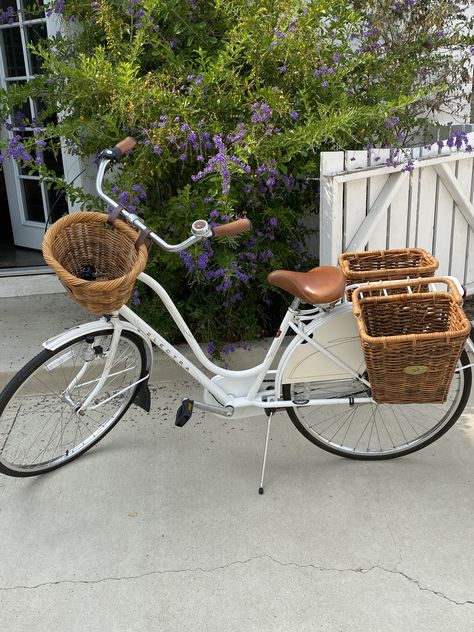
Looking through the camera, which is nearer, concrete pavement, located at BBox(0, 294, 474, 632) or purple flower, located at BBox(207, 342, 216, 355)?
concrete pavement, located at BBox(0, 294, 474, 632)

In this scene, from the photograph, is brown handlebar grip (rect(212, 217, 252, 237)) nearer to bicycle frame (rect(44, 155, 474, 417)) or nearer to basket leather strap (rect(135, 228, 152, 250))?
basket leather strap (rect(135, 228, 152, 250))

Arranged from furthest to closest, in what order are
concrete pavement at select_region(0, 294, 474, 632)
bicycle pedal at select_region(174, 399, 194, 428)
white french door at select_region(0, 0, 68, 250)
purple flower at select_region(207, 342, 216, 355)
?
white french door at select_region(0, 0, 68, 250) → purple flower at select_region(207, 342, 216, 355) → bicycle pedal at select_region(174, 399, 194, 428) → concrete pavement at select_region(0, 294, 474, 632)

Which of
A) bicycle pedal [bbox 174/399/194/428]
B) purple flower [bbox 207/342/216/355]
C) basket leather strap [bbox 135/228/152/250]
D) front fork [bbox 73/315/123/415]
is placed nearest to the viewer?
basket leather strap [bbox 135/228/152/250]

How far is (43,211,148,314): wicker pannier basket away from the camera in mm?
2117

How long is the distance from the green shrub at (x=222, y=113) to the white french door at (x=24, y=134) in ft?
3.72

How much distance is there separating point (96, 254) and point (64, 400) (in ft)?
2.06

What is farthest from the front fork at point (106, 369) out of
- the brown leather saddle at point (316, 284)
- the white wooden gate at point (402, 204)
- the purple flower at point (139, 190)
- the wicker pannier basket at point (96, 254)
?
the white wooden gate at point (402, 204)

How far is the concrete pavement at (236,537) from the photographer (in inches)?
77.2

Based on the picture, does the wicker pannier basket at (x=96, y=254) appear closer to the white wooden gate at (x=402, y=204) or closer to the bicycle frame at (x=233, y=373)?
the bicycle frame at (x=233, y=373)

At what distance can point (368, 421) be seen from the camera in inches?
115

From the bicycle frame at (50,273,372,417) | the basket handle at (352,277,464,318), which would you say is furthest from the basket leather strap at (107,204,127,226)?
the basket handle at (352,277,464,318)

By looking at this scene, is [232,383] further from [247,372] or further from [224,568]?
[224,568]

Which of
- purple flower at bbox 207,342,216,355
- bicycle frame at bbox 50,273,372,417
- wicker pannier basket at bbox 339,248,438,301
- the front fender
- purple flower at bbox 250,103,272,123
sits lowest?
purple flower at bbox 207,342,216,355

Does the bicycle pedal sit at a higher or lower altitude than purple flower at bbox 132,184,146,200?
lower
